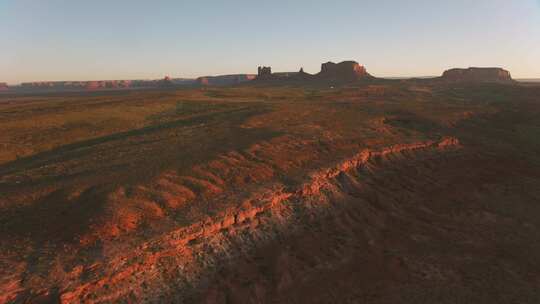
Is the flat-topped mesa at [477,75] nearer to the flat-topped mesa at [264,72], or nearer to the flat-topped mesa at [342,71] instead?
the flat-topped mesa at [342,71]

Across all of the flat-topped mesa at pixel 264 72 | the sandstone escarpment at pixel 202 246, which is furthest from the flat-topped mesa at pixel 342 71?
the sandstone escarpment at pixel 202 246

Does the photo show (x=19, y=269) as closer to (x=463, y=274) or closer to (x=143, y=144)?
(x=143, y=144)

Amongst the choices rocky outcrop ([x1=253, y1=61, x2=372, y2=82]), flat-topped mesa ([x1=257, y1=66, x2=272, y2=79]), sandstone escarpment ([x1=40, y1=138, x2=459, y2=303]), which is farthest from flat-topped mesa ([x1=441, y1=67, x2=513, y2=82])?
sandstone escarpment ([x1=40, y1=138, x2=459, y2=303])

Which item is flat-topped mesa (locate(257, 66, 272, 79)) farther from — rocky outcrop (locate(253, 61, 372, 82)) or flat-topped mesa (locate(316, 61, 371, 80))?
flat-topped mesa (locate(316, 61, 371, 80))

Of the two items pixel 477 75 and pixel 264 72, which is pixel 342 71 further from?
pixel 477 75

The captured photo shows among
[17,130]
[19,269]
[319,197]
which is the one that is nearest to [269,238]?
[319,197]

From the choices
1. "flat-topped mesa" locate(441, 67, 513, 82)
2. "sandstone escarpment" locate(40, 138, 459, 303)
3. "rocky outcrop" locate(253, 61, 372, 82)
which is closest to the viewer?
"sandstone escarpment" locate(40, 138, 459, 303)
